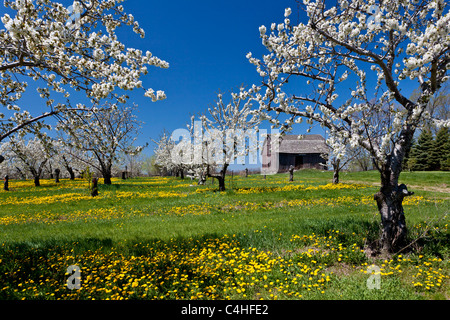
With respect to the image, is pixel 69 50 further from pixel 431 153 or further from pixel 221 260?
pixel 431 153

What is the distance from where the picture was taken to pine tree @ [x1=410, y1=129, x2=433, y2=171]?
135ft

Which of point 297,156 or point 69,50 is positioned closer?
point 69,50

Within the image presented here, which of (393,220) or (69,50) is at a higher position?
(69,50)

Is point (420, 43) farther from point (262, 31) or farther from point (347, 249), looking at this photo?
point (347, 249)

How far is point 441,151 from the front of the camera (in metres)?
40.0

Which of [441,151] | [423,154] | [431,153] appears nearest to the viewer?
[441,151]

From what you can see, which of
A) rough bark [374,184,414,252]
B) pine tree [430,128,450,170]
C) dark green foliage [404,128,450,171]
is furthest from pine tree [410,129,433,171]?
rough bark [374,184,414,252]

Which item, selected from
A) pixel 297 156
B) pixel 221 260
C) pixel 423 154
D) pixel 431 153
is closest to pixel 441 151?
pixel 431 153

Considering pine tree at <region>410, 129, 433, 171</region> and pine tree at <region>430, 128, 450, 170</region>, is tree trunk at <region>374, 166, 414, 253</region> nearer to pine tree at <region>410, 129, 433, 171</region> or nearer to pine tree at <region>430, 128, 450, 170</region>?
pine tree at <region>430, 128, 450, 170</region>

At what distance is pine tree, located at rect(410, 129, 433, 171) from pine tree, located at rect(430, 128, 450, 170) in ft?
2.19

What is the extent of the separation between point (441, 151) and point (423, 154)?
2438mm

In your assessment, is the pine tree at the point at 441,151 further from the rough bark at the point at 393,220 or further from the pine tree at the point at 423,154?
the rough bark at the point at 393,220
